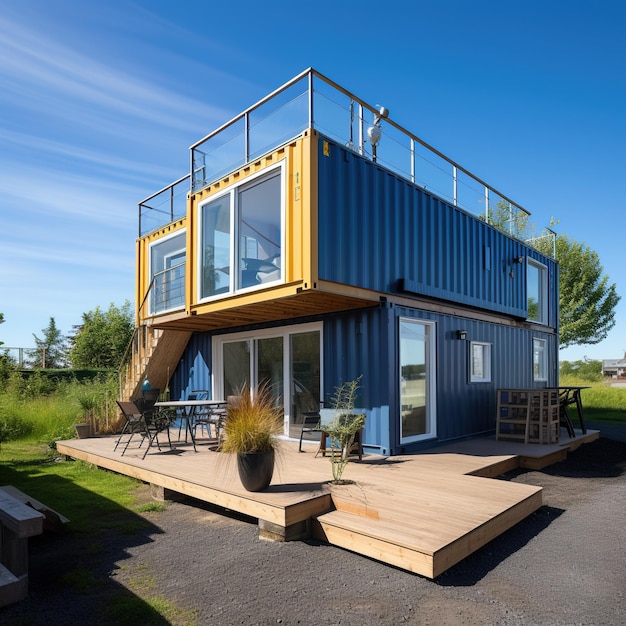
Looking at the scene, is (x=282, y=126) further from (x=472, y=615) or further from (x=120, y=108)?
(x=472, y=615)

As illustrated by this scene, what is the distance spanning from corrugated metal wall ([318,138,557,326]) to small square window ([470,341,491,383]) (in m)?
0.77

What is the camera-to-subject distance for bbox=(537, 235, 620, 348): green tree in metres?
25.5

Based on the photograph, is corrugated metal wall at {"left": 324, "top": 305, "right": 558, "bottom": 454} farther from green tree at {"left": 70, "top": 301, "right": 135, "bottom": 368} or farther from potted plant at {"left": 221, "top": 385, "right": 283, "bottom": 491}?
green tree at {"left": 70, "top": 301, "right": 135, "bottom": 368}

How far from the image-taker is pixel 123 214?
1284 cm

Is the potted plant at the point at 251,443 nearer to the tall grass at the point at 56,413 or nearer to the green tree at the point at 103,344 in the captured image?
the tall grass at the point at 56,413

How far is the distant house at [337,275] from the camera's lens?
644 centimetres

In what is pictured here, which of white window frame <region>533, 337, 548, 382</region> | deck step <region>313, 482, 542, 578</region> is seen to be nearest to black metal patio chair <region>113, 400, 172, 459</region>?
deck step <region>313, 482, 542, 578</region>

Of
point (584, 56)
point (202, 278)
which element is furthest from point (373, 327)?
point (584, 56)

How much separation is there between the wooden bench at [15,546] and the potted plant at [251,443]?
170cm

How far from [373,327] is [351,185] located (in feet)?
6.72

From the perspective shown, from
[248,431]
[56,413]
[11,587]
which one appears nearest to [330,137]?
[248,431]

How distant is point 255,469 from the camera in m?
4.53

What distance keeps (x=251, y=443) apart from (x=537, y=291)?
10.2m

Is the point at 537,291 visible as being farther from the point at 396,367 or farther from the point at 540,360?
the point at 396,367
